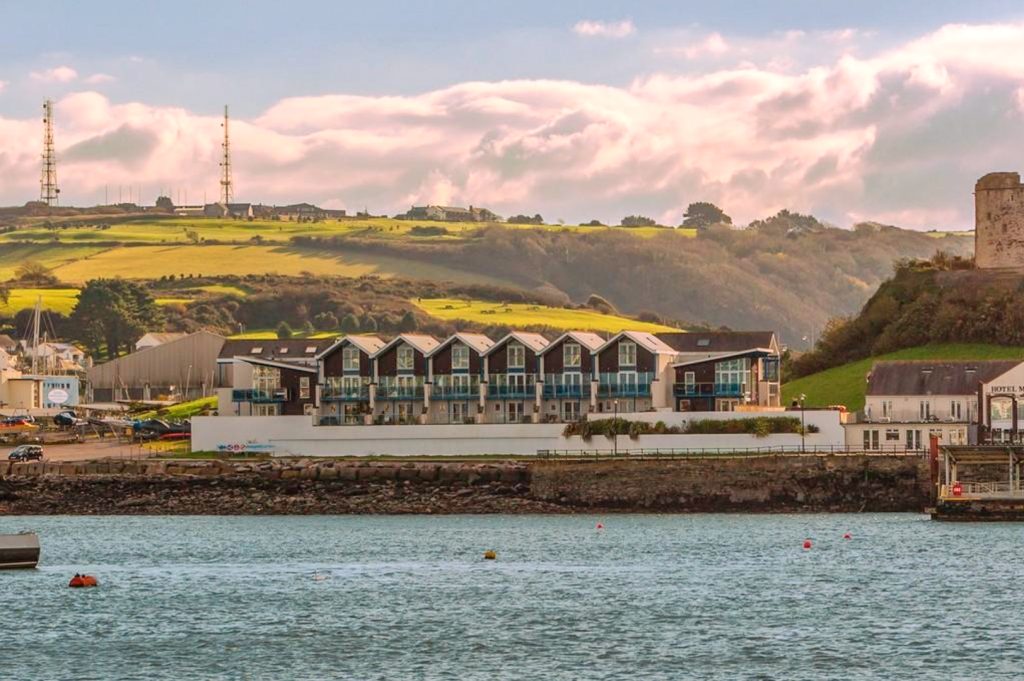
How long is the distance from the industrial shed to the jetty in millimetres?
78235

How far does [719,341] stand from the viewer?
126312 mm

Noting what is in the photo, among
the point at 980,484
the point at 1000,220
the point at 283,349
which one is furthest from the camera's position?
the point at 1000,220

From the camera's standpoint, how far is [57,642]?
59.5 m

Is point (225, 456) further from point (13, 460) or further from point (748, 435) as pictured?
point (748, 435)

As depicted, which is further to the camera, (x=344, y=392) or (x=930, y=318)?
(x=930, y=318)

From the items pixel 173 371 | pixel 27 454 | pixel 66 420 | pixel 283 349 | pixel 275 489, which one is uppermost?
pixel 283 349

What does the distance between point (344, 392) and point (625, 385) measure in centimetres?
1709

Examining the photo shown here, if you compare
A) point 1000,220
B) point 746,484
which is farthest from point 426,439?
point 1000,220

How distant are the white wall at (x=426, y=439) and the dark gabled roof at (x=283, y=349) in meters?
12.0

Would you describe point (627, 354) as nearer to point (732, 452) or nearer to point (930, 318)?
point (732, 452)

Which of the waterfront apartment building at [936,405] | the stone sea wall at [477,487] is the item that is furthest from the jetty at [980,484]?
the waterfront apartment building at [936,405]

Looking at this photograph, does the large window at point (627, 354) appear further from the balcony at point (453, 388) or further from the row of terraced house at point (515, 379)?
the balcony at point (453, 388)

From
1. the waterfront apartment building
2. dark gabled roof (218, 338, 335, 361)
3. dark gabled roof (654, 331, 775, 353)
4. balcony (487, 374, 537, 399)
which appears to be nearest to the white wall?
the waterfront apartment building

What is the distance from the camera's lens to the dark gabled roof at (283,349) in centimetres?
13725
